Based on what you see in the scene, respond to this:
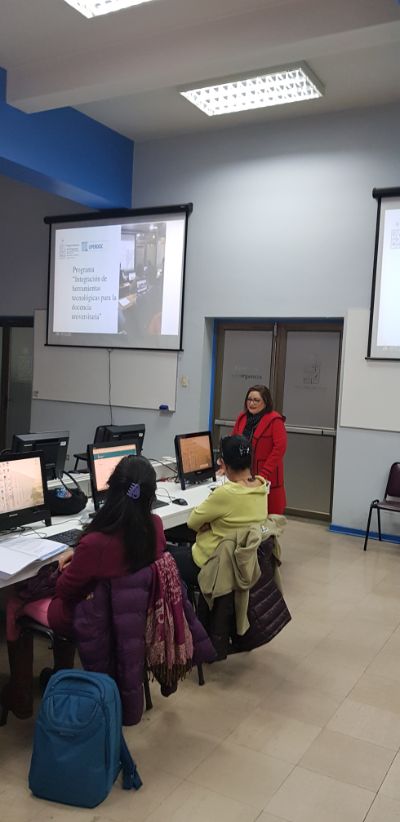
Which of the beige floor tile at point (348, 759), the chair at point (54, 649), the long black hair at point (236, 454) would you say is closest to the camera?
the beige floor tile at point (348, 759)

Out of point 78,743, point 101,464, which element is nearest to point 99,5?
point 101,464

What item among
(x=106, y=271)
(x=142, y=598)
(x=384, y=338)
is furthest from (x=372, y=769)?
(x=106, y=271)

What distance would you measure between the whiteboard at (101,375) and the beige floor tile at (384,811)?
479 cm

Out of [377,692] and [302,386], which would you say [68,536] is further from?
[302,386]

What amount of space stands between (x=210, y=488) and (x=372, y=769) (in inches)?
87.5

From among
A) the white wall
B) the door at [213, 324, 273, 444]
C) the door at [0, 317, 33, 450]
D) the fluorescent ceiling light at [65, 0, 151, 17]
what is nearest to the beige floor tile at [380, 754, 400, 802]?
the white wall

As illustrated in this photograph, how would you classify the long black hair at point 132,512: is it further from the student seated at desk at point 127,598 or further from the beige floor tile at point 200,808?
the beige floor tile at point 200,808

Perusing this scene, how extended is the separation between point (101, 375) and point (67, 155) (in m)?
2.30

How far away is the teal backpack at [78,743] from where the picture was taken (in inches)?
80.7

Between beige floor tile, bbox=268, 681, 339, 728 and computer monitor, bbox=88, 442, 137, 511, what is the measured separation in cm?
129

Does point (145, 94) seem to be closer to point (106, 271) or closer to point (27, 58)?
point (27, 58)

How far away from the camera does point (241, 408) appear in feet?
21.4

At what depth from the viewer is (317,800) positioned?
2170 mm

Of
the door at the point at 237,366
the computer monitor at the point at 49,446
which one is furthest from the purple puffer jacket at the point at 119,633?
the door at the point at 237,366
